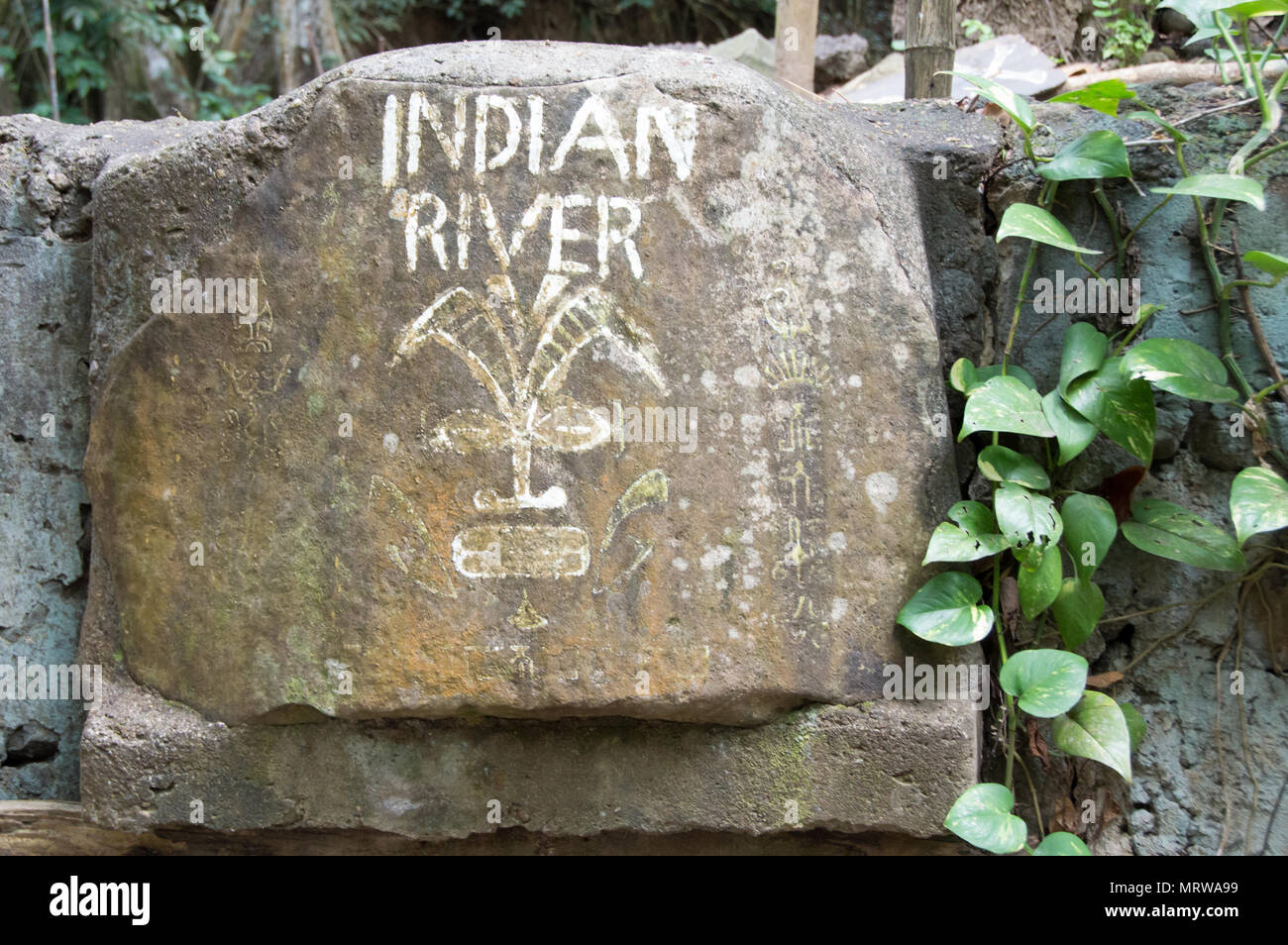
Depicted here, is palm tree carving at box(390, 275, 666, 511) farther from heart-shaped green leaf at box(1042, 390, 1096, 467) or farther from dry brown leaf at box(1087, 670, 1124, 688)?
dry brown leaf at box(1087, 670, 1124, 688)

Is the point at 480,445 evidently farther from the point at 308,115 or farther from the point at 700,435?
the point at 308,115

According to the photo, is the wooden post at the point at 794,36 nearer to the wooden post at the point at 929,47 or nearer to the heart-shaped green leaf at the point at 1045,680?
the wooden post at the point at 929,47

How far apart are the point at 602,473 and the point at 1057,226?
3.05ft

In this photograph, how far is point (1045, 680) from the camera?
6.15 ft

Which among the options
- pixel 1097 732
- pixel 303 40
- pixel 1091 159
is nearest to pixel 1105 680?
pixel 1097 732

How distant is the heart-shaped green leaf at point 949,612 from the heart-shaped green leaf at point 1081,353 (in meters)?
0.40

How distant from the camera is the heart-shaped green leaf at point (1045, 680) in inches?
72.6

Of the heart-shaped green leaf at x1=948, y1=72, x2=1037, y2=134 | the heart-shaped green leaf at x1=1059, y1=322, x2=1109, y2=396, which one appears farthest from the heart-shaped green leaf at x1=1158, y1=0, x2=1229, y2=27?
the heart-shaped green leaf at x1=1059, y1=322, x2=1109, y2=396

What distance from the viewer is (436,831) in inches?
77.6

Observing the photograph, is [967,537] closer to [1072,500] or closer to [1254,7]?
[1072,500]

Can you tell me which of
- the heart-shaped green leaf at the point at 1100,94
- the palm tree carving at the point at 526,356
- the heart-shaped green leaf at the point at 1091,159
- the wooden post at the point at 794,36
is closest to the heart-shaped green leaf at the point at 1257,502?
the heart-shaped green leaf at the point at 1091,159

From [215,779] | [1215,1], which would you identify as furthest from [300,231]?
[1215,1]

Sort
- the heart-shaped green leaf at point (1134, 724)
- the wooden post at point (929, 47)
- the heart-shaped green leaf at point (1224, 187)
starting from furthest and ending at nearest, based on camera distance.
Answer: the wooden post at point (929, 47) → the heart-shaped green leaf at point (1134, 724) → the heart-shaped green leaf at point (1224, 187)

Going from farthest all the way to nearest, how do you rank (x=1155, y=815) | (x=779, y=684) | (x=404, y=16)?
(x=404, y=16), (x=1155, y=815), (x=779, y=684)
